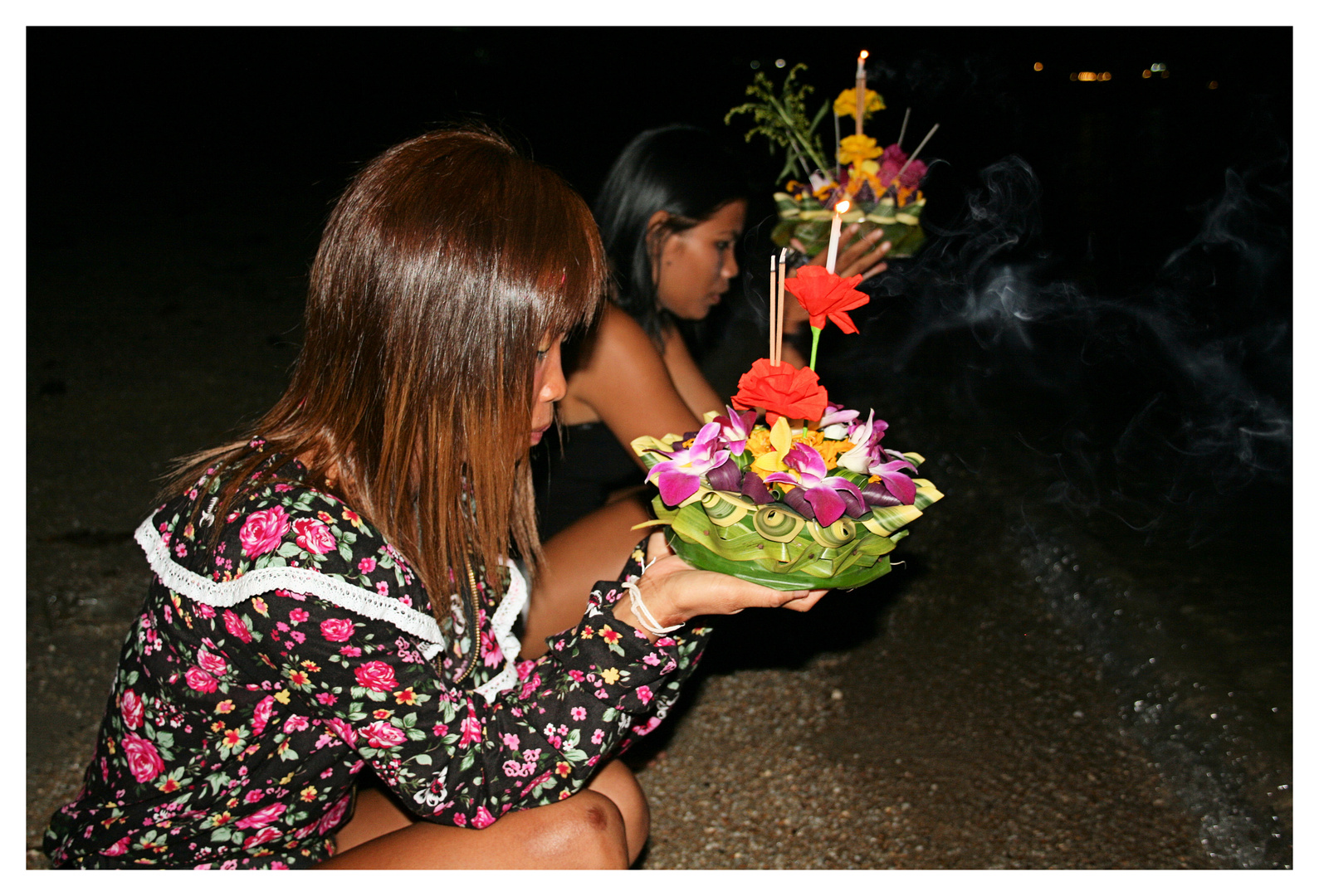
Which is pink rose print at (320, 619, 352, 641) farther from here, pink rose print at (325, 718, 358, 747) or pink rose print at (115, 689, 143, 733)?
pink rose print at (115, 689, 143, 733)

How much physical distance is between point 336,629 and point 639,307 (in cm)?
173

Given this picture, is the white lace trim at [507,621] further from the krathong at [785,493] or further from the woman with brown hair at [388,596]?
the krathong at [785,493]

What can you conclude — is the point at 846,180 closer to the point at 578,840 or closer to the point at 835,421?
the point at 835,421

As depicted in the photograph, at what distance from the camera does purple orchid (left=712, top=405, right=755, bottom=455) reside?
5.54 feet

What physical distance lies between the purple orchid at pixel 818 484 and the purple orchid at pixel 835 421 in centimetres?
10

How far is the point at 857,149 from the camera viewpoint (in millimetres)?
3426

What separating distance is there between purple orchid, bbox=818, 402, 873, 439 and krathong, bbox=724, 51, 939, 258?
1.48 meters

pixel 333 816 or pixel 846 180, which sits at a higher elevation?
pixel 846 180

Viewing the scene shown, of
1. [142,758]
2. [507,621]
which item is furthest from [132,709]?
[507,621]

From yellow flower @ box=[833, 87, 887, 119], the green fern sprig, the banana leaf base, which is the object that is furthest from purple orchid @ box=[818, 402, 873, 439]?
yellow flower @ box=[833, 87, 887, 119]

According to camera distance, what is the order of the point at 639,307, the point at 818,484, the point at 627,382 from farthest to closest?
the point at 639,307 → the point at 627,382 → the point at 818,484

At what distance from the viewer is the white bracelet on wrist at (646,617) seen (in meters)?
1.72

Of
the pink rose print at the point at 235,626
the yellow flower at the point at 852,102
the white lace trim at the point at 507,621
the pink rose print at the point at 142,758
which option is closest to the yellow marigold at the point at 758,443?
the white lace trim at the point at 507,621

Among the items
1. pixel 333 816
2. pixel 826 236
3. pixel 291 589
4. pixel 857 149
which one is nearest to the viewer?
pixel 291 589
